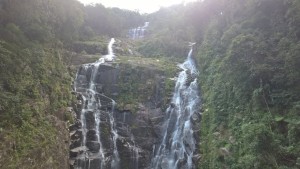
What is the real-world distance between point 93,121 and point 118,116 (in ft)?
6.88

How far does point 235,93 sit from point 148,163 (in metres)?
7.60

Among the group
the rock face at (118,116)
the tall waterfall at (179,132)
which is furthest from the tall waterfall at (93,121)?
the tall waterfall at (179,132)

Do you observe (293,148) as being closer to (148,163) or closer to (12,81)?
(148,163)

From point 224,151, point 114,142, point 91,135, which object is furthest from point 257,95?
point 91,135

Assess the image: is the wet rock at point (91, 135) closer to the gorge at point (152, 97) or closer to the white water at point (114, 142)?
the gorge at point (152, 97)

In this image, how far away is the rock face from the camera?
22.2 m

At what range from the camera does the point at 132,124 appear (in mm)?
24453

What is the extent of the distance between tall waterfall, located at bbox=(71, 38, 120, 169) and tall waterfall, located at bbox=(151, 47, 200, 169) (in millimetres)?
3267

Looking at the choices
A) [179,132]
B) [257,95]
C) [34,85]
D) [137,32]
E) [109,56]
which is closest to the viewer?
[257,95]

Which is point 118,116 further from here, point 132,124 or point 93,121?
point 93,121

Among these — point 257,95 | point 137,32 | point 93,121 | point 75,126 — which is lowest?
point 75,126

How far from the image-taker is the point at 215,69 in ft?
87.0

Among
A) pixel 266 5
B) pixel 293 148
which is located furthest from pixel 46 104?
pixel 266 5

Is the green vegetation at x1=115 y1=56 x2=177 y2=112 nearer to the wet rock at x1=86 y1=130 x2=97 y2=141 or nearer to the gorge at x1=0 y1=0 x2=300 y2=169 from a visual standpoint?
the gorge at x1=0 y1=0 x2=300 y2=169
